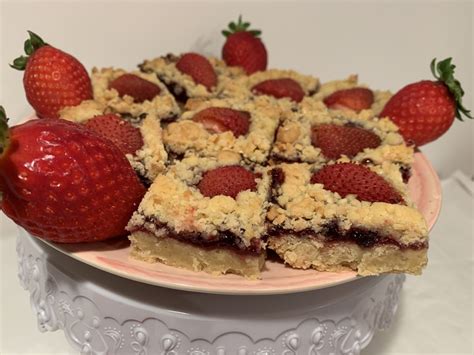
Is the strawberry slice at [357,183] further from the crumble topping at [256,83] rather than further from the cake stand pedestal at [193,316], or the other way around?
the crumble topping at [256,83]

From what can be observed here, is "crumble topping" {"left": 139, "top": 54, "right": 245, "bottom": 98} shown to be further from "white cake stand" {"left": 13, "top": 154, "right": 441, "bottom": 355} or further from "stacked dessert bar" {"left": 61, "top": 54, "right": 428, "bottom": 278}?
"white cake stand" {"left": 13, "top": 154, "right": 441, "bottom": 355}

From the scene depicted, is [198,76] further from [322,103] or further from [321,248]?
[321,248]

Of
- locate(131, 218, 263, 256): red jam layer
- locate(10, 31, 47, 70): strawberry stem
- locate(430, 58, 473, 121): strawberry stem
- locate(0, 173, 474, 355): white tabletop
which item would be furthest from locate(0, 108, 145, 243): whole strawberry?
locate(430, 58, 473, 121): strawberry stem

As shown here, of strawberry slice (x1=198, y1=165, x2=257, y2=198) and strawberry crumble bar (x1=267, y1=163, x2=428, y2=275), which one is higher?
strawberry slice (x1=198, y1=165, x2=257, y2=198)

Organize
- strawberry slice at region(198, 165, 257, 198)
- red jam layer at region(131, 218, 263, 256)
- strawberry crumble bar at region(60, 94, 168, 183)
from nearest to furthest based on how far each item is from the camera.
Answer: red jam layer at region(131, 218, 263, 256)
strawberry slice at region(198, 165, 257, 198)
strawberry crumble bar at region(60, 94, 168, 183)

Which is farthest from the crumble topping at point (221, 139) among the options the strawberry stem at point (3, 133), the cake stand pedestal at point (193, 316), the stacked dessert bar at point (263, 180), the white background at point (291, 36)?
the white background at point (291, 36)

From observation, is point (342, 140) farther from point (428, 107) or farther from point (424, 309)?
point (424, 309)

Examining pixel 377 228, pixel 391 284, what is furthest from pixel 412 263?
pixel 391 284
